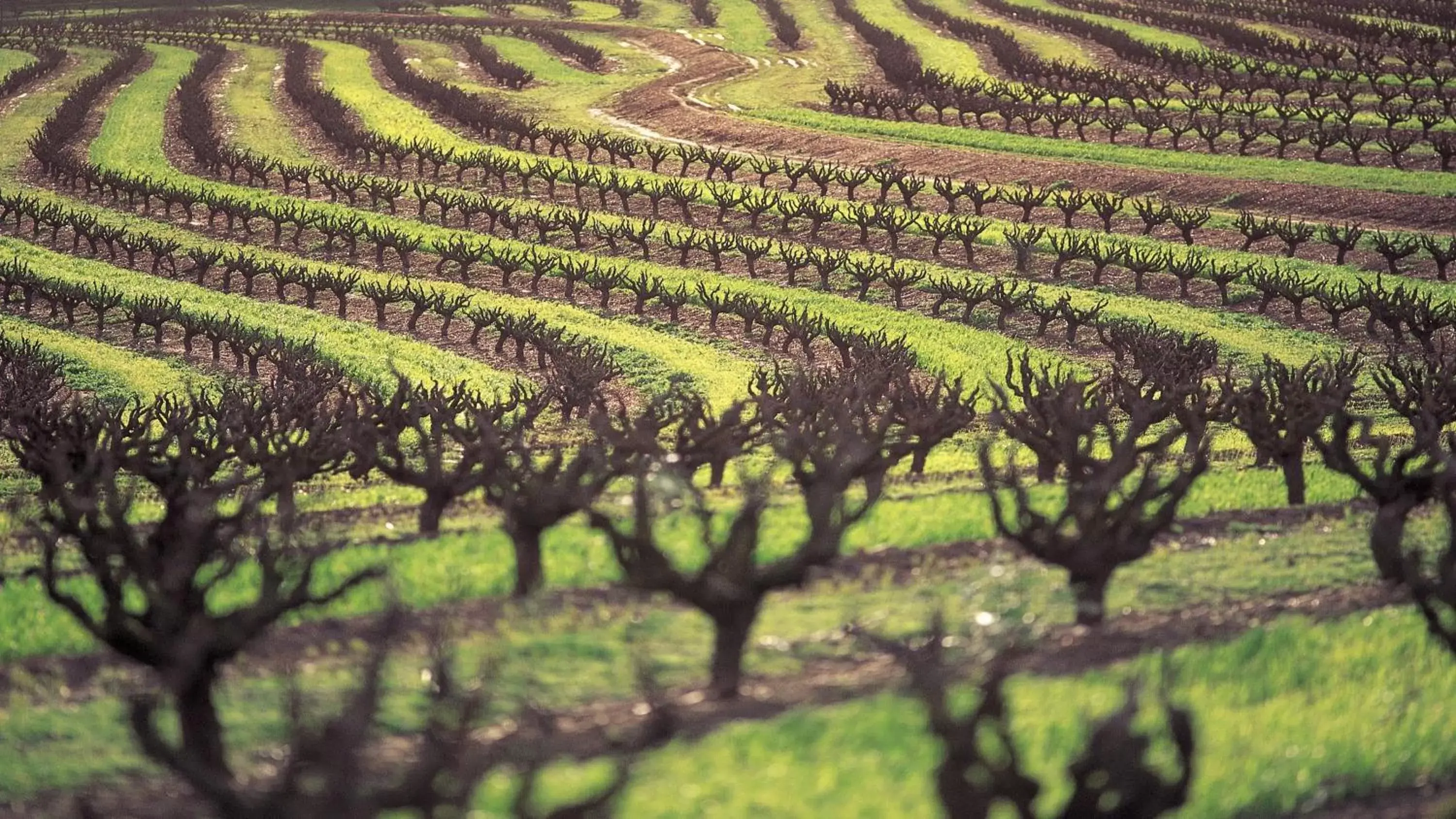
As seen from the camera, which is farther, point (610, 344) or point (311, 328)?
point (311, 328)

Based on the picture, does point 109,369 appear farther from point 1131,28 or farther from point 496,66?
point 1131,28

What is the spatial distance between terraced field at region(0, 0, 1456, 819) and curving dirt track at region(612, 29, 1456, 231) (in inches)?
11.4

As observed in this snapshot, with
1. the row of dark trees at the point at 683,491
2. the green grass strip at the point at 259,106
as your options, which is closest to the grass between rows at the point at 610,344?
the row of dark trees at the point at 683,491

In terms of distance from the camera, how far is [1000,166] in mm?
59969

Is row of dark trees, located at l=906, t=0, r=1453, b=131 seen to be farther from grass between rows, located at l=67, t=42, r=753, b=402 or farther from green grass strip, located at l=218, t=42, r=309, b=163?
grass between rows, located at l=67, t=42, r=753, b=402

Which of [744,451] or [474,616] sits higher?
[474,616]

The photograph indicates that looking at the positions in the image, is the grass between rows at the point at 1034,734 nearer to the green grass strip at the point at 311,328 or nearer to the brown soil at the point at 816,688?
the brown soil at the point at 816,688

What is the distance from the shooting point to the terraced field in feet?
42.0

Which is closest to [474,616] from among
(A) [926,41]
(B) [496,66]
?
(B) [496,66]

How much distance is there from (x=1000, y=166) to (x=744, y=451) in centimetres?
3796

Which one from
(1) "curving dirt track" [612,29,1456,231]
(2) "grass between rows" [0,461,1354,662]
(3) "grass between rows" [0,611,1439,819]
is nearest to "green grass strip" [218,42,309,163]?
(1) "curving dirt track" [612,29,1456,231]

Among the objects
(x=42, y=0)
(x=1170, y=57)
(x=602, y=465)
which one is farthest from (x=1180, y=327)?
(x=42, y=0)

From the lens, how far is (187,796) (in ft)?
41.5

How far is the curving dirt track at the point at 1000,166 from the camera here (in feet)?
166
